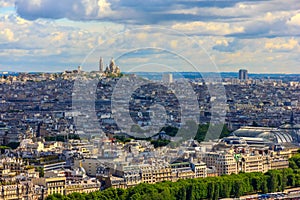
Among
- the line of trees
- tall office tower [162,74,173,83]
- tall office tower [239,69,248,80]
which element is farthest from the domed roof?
tall office tower [239,69,248,80]

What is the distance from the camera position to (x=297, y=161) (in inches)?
1345

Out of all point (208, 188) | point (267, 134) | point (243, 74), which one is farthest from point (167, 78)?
point (243, 74)

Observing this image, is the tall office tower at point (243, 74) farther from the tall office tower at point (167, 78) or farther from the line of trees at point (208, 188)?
the line of trees at point (208, 188)

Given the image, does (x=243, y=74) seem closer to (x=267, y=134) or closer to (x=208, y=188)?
(x=267, y=134)

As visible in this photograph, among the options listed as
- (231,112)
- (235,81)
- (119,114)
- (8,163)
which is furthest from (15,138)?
(235,81)

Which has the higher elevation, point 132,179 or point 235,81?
point 235,81

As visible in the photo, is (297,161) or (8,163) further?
(297,161)

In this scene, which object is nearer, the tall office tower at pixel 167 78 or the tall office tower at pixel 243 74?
the tall office tower at pixel 167 78

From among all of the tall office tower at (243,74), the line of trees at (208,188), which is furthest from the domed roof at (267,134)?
the tall office tower at (243,74)

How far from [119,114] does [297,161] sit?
62.7 ft

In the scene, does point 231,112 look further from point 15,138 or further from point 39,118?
point 15,138

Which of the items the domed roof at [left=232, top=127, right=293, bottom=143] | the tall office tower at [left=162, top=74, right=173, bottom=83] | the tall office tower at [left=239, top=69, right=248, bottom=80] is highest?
the tall office tower at [left=239, top=69, right=248, bottom=80]

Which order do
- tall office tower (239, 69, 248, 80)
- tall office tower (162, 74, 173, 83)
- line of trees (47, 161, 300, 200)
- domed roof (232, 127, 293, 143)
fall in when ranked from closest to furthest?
line of trees (47, 161, 300, 200) < domed roof (232, 127, 293, 143) < tall office tower (162, 74, 173, 83) < tall office tower (239, 69, 248, 80)

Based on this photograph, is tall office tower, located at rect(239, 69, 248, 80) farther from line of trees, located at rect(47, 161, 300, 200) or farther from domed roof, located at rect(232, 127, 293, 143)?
line of trees, located at rect(47, 161, 300, 200)
